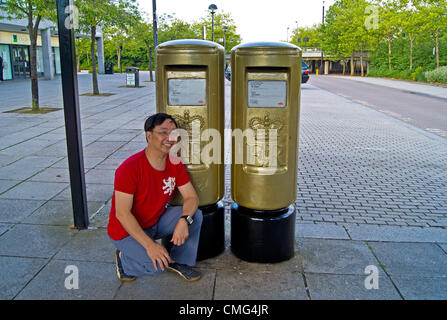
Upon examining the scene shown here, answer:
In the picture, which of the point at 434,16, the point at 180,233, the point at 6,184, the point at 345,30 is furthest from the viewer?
the point at 345,30

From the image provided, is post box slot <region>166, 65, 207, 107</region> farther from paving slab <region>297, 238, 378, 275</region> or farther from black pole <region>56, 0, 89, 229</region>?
paving slab <region>297, 238, 378, 275</region>

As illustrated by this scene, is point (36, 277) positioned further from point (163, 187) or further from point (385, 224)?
point (385, 224)

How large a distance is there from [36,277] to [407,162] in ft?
20.6

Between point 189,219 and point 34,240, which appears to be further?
point 34,240

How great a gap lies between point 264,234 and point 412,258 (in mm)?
1348

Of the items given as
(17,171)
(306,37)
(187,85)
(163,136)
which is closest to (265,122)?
(187,85)

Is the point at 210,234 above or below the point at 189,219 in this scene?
below

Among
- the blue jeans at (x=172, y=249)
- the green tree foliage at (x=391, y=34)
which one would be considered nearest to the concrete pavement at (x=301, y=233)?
the blue jeans at (x=172, y=249)

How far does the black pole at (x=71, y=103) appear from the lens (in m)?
3.62

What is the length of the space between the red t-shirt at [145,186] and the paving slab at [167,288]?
398 mm

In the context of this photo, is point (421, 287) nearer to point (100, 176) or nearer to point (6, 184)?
point (100, 176)

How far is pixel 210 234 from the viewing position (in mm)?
3445

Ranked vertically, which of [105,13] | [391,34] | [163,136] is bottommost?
[163,136]

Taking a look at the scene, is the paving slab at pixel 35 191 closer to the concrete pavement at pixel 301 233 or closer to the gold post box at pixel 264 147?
the concrete pavement at pixel 301 233
